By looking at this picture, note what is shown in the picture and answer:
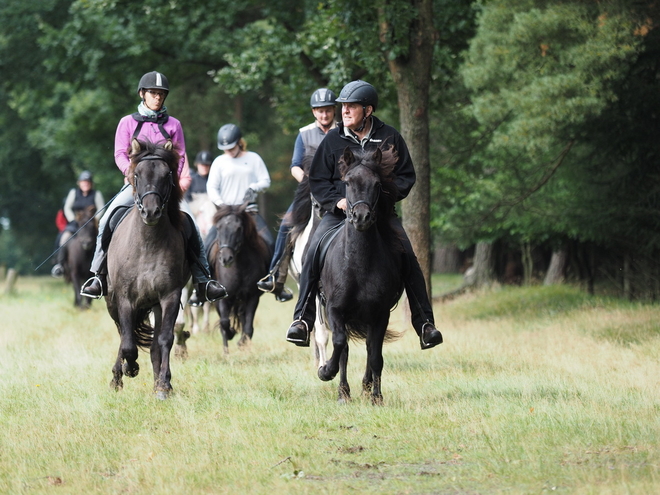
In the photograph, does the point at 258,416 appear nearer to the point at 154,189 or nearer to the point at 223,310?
the point at 154,189

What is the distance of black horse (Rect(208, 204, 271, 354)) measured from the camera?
1381cm

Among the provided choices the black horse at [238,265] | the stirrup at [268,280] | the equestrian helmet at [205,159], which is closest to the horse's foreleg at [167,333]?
the stirrup at [268,280]

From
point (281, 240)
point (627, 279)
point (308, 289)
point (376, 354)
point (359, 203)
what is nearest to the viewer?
point (359, 203)

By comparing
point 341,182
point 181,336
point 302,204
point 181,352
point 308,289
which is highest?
point 341,182

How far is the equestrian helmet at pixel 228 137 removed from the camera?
47.1ft

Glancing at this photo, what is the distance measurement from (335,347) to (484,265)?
1821 cm

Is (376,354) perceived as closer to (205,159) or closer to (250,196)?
(250,196)

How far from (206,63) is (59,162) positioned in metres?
21.5

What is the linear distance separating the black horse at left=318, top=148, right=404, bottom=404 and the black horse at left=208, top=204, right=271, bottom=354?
4890 mm

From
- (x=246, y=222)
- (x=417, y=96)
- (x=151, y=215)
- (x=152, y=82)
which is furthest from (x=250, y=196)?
(x=151, y=215)

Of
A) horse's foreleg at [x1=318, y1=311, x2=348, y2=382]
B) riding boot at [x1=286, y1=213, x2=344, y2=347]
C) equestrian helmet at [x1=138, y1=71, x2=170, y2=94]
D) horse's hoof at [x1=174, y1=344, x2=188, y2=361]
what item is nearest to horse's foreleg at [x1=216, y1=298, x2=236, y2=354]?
horse's hoof at [x1=174, y1=344, x2=188, y2=361]

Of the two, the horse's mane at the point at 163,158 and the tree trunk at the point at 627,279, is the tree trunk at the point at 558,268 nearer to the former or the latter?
the tree trunk at the point at 627,279

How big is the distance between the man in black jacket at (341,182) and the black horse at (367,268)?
27cm

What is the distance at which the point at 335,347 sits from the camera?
8.88m
